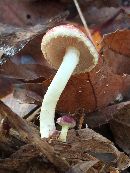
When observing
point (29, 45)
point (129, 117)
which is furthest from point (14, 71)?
point (129, 117)

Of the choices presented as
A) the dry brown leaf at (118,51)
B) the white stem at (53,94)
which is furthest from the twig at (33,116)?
the dry brown leaf at (118,51)

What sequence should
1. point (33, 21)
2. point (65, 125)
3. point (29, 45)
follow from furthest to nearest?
point (33, 21)
point (29, 45)
point (65, 125)

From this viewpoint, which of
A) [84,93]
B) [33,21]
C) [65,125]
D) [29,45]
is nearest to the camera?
[65,125]

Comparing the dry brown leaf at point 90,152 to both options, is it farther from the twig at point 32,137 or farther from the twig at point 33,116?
the twig at point 33,116

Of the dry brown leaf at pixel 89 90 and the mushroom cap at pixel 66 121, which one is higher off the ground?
the dry brown leaf at pixel 89 90

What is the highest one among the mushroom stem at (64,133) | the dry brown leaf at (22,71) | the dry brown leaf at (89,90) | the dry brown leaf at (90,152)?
the dry brown leaf at (22,71)

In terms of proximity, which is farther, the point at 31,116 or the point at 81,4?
the point at 81,4

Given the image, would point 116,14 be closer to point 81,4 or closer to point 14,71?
point 81,4

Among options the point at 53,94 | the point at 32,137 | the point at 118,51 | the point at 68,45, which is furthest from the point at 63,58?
the point at 32,137
